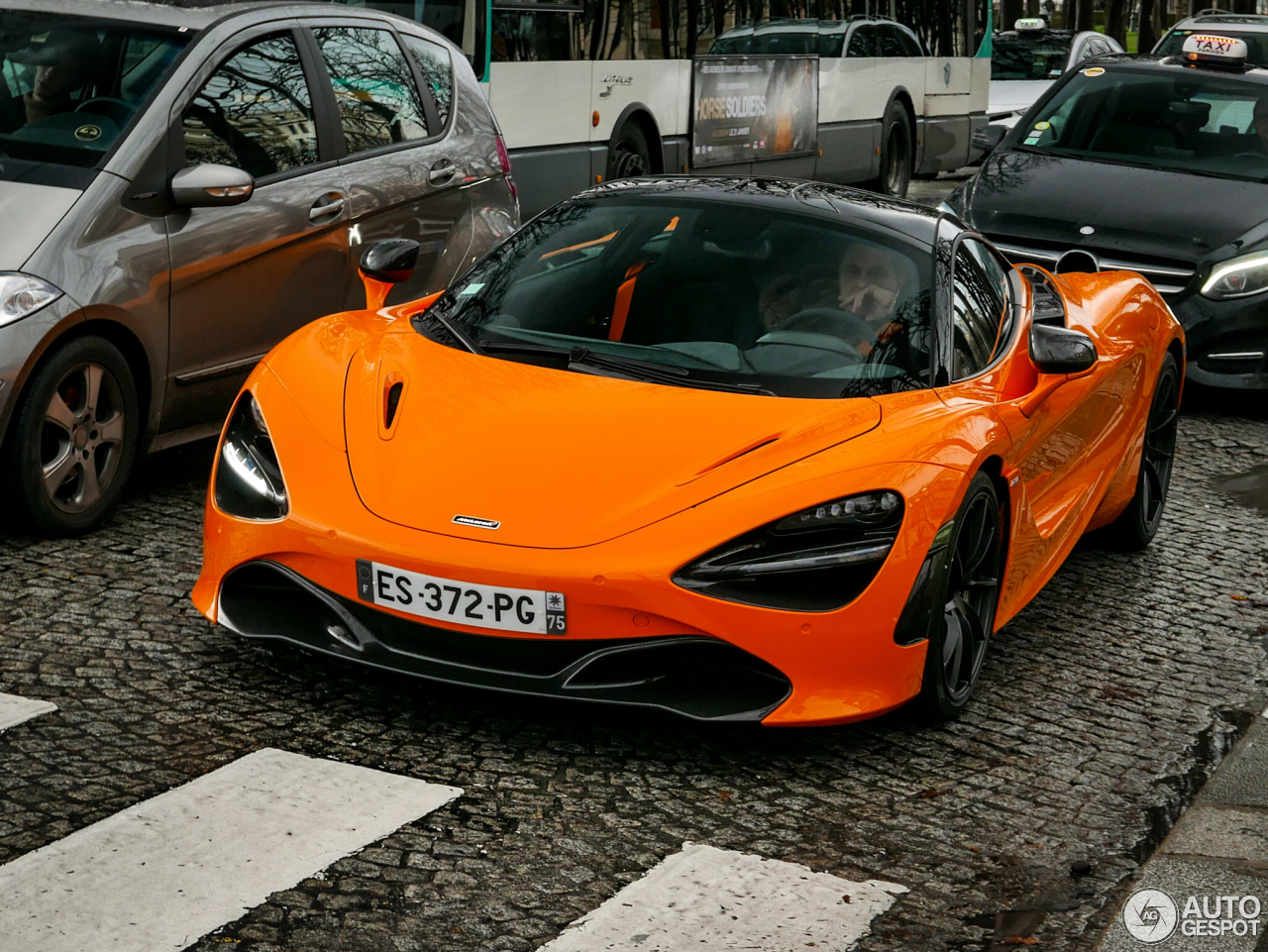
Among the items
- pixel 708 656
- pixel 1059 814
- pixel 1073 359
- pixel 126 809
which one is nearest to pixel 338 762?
pixel 126 809

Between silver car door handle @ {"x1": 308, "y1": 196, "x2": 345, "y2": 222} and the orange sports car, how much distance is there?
1134mm

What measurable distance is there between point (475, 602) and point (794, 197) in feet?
6.70

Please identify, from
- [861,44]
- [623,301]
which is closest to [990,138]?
[623,301]

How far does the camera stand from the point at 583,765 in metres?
4.32

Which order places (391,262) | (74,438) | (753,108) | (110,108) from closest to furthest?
(391,262) → (74,438) → (110,108) → (753,108)

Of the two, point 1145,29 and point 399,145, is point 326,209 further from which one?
point 1145,29

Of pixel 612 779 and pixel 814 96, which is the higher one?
pixel 814 96

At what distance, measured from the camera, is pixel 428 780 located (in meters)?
4.15

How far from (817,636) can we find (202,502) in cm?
310

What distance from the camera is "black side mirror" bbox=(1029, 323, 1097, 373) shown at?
17.3ft

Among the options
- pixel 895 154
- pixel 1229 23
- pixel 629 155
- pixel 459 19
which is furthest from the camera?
pixel 1229 23

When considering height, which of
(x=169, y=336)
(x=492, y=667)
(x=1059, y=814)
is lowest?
(x=1059, y=814)

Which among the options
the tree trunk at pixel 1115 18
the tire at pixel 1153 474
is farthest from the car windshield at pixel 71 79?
the tree trunk at pixel 1115 18

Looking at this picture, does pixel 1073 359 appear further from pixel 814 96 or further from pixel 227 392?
pixel 814 96
